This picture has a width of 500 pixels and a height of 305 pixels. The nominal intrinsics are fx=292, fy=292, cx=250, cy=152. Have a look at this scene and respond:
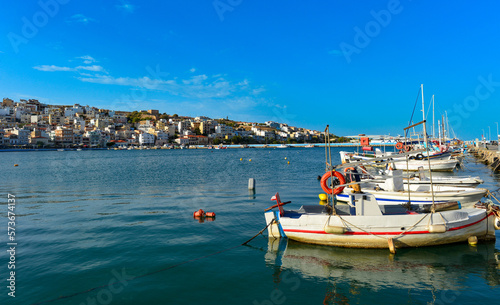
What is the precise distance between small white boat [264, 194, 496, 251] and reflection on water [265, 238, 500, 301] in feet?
0.95

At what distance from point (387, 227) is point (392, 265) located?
142cm

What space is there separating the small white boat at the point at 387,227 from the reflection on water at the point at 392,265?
29 centimetres

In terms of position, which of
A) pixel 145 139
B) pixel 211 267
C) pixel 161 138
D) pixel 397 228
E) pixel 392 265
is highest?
pixel 161 138

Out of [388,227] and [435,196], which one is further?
[435,196]

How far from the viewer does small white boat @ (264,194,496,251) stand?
10.2 meters

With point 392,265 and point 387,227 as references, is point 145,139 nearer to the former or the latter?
point 387,227

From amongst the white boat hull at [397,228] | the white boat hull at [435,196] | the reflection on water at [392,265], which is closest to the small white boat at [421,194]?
the white boat hull at [435,196]

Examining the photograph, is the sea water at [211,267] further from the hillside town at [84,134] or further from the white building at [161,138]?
the white building at [161,138]

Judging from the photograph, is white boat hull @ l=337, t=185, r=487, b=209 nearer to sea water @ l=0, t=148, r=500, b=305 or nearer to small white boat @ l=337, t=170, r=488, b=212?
small white boat @ l=337, t=170, r=488, b=212

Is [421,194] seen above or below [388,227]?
above

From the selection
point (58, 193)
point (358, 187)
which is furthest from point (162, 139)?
point (358, 187)

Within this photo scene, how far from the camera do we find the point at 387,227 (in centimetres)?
1019

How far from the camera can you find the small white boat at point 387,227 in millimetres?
10180

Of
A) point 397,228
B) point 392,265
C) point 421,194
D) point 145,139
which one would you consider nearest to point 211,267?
point 392,265
